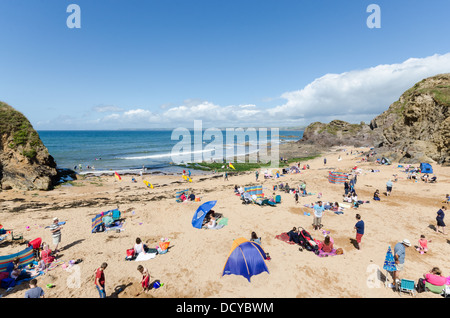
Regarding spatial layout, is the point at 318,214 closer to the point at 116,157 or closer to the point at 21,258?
the point at 21,258

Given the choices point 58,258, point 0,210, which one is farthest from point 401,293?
point 0,210

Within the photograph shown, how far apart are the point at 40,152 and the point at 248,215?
2791 centimetres

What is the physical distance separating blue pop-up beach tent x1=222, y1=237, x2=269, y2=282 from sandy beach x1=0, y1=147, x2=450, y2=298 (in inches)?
10.3

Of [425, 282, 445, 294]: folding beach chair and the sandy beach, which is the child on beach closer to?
the sandy beach

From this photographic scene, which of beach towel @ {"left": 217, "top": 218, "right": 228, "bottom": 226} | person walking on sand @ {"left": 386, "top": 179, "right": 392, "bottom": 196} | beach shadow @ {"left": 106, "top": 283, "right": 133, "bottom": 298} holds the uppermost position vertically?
person walking on sand @ {"left": 386, "top": 179, "right": 392, "bottom": 196}

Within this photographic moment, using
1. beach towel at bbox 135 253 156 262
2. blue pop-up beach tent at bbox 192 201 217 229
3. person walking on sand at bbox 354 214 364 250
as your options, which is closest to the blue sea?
blue pop-up beach tent at bbox 192 201 217 229

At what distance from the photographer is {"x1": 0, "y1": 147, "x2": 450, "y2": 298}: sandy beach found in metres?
7.82

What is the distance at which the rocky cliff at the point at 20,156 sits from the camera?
76.7 feet

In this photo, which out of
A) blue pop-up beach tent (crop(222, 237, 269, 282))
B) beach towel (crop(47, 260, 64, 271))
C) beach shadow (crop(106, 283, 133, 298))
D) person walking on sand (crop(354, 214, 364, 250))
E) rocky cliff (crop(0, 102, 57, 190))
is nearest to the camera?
beach shadow (crop(106, 283, 133, 298))

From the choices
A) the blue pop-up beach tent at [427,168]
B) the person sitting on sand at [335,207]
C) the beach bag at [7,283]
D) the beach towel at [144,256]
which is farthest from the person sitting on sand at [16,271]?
the blue pop-up beach tent at [427,168]

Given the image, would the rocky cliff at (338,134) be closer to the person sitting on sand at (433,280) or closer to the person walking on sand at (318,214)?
the person walking on sand at (318,214)

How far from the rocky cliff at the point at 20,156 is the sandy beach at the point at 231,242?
3034mm

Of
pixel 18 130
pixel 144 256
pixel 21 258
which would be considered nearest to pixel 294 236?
pixel 144 256
